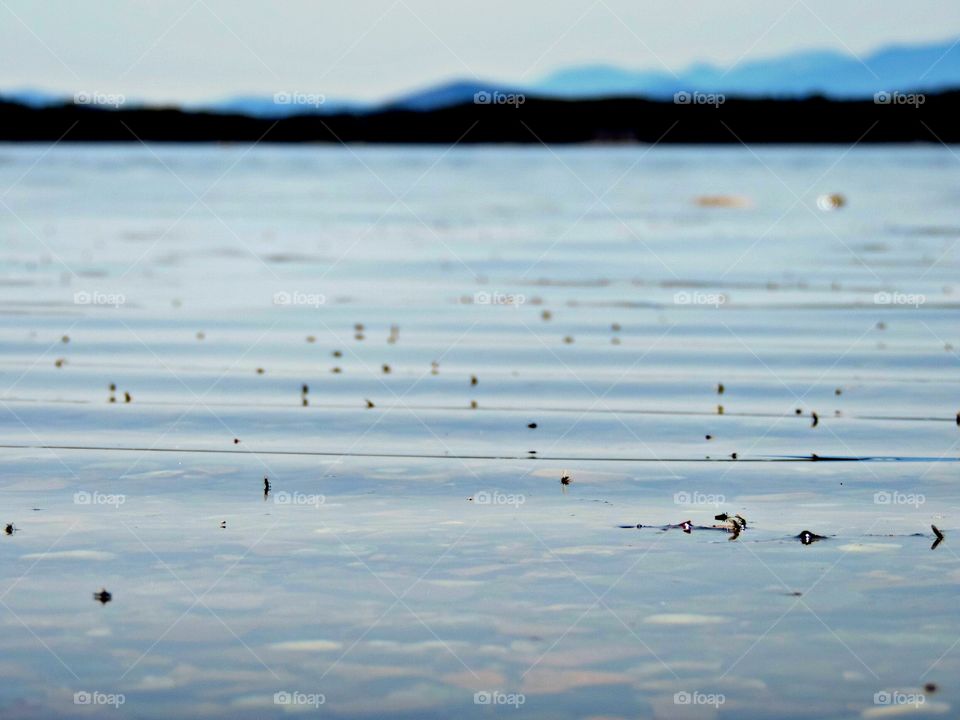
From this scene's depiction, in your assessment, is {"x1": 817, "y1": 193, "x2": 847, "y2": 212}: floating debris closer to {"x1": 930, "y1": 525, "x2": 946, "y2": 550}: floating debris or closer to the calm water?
the calm water

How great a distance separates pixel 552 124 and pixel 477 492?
546 feet

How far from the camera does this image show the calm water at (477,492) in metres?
5.90

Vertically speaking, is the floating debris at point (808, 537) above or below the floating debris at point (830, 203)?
below

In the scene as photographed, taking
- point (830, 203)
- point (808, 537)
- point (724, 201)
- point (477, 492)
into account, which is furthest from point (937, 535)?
point (724, 201)

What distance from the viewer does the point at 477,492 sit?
9070mm

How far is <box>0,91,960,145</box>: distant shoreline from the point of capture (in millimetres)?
156125

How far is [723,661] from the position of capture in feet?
19.8

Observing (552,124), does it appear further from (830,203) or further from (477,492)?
(477,492)

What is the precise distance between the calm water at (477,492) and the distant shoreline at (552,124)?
435 ft

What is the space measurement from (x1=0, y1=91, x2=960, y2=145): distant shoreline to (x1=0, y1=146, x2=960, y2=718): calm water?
132658mm

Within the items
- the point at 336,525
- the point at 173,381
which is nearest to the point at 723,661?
the point at 336,525

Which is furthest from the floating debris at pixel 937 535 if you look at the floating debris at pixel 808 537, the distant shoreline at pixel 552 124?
the distant shoreline at pixel 552 124

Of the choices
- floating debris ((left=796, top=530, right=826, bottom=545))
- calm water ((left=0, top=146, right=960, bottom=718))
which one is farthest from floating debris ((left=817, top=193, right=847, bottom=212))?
floating debris ((left=796, top=530, right=826, bottom=545))

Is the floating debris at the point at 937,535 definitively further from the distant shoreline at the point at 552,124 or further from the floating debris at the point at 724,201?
the distant shoreline at the point at 552,124
